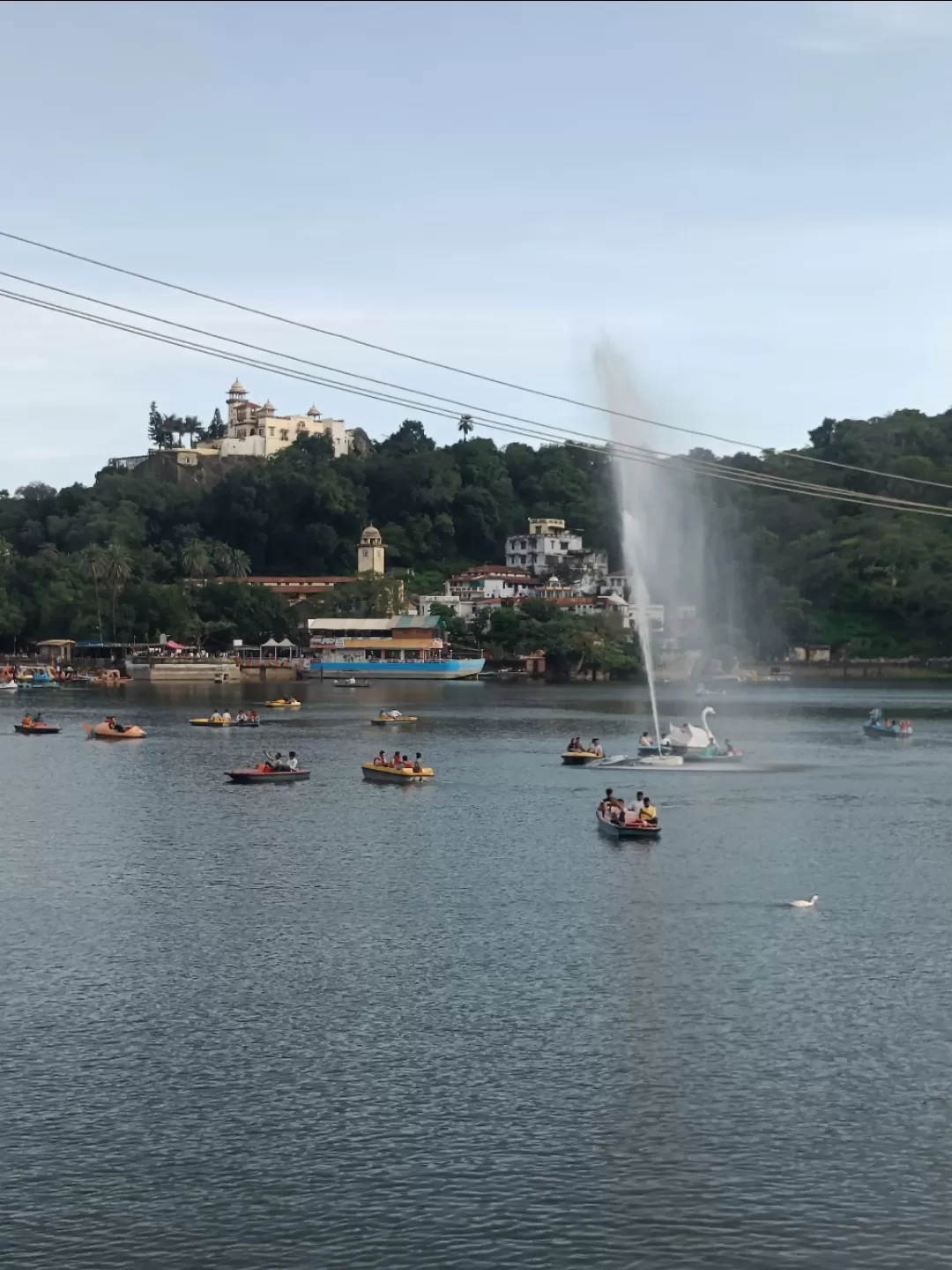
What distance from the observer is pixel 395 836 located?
2486 inches

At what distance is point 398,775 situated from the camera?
8219 centimetres

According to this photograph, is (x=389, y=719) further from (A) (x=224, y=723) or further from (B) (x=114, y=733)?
(B) (x=114, y=733)

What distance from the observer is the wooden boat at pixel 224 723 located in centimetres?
11969

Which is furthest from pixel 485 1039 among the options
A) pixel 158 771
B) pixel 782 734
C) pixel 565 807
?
pixel 782 734

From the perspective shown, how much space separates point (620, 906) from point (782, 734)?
235ft

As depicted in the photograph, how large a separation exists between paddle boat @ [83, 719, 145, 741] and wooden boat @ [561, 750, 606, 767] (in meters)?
33.6

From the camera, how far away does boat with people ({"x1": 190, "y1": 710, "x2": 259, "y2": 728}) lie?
392 ft

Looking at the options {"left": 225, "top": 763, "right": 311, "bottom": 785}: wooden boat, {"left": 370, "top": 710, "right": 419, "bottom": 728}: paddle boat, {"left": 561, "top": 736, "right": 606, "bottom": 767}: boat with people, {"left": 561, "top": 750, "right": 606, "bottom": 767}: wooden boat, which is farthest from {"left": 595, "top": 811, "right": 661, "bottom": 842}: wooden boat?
{"left": 370, "top": 710, "right": 419, "bottom": 728}: paddle boat

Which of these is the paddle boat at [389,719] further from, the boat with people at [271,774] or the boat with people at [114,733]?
the boat with people at [271,774]

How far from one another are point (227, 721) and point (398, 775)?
40671 mm

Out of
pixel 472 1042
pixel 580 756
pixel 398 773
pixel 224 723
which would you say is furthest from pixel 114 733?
pixel 472 1042

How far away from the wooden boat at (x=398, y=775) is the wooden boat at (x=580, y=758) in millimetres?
11029

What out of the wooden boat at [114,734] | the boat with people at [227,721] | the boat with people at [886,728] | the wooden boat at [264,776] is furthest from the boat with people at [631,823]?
the boat with people at [227,721]

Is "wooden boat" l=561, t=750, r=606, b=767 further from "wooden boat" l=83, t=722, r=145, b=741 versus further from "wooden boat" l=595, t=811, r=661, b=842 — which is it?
"wooden boat" l=83, t=722, r=145, b=741
